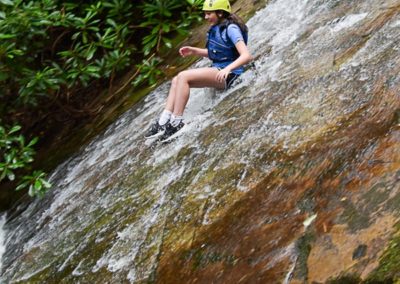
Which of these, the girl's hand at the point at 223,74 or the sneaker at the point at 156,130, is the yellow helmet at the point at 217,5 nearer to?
the girl's hand at the point at 223,74

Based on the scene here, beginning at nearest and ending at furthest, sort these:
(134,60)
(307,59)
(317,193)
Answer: (317,193) < (307,59) < (134,60)

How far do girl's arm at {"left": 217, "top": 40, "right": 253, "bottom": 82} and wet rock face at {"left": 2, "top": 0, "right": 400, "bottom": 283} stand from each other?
264 millimetres

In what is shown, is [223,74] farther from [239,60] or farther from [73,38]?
[73,38]

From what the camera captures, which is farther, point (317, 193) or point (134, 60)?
point (134, 60)

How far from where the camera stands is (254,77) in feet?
16.9

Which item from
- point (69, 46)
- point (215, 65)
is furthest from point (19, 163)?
point (69, 46)

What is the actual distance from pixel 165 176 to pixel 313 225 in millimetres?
1682

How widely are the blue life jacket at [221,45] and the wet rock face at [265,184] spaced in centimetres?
26

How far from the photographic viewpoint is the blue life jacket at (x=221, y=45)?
5.07 meters

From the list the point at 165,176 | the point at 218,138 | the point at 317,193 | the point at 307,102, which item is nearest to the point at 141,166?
the point at 165,176

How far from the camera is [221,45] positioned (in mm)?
5109

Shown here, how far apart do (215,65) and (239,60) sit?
1.41 feet

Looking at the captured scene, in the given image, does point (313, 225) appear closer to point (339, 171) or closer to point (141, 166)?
point (339, 171)

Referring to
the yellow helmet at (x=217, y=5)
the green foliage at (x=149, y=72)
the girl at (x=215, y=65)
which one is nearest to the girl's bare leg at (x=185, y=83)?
the girl at (x=215, y=65)
